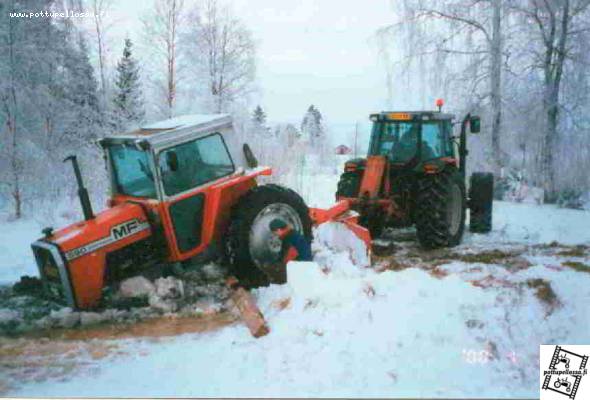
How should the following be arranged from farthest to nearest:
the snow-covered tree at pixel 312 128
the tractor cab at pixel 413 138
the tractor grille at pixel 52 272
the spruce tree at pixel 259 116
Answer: the snow-covered tree at pixel 312 128 < the spruce tree at pixel 259 116 < the tractor cab at pixel 413 138 < the tractor grille at pixel 52 272

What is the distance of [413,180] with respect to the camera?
591 centimetres

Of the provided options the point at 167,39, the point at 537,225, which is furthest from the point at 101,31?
the point at 537,225

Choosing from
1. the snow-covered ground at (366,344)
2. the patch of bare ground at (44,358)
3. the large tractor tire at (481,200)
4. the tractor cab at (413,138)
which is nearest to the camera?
the snow-covered ground at (366,344)

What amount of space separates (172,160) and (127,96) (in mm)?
5728

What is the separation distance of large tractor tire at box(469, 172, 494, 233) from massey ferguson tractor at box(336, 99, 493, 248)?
17mm

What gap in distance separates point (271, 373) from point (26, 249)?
3927mm

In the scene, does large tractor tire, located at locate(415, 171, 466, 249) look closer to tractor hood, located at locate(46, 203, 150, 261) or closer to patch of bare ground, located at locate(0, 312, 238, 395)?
patch of bare ground, located at locate(0, 312, 238, 395)

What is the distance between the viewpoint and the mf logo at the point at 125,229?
13.2 feet

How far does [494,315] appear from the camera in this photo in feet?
11.1

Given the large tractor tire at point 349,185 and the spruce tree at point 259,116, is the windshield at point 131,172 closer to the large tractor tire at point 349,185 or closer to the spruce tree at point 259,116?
the large tractor tire at point 349,185

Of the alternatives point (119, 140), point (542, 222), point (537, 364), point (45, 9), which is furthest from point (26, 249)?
point (542, 222)

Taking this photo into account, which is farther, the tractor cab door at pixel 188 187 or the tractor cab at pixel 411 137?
the tractor cab at pixel 411 137

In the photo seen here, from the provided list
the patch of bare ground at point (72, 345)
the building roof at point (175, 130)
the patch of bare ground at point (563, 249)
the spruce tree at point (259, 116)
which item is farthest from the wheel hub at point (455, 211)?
the patch of bare ground at point (72, 345)

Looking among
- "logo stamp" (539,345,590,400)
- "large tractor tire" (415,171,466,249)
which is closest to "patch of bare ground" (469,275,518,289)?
"logo stamp" (539,345,590,400)
